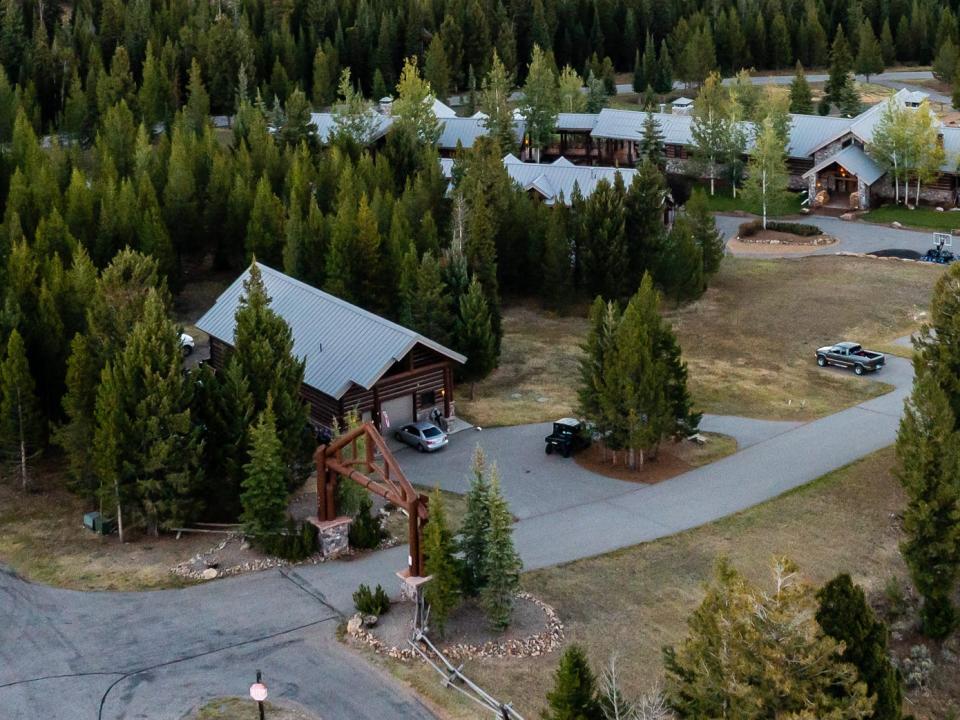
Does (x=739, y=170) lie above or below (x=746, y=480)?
above

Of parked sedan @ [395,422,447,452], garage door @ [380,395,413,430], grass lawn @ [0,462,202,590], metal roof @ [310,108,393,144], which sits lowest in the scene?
grass lawn @ [0,462,202,590]

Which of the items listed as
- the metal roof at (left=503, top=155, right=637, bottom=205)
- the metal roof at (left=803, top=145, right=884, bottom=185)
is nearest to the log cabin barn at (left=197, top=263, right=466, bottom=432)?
the metal roof at (left=503, top=155, right=637, bottom=205)

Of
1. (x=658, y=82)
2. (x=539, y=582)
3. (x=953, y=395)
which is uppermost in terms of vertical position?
(x=658, y=82)

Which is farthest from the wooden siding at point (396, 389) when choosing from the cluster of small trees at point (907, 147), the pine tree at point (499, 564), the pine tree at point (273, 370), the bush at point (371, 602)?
the cluster of small trees at point (907, 147)

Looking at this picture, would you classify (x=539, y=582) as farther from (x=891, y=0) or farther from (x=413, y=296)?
(x=891, y=0)

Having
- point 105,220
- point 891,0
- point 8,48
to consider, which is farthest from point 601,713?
point 891,0

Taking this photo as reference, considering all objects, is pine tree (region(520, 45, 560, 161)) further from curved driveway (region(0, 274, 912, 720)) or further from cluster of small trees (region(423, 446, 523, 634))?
cluster of small trees (region(423, 446, 523, 634))
